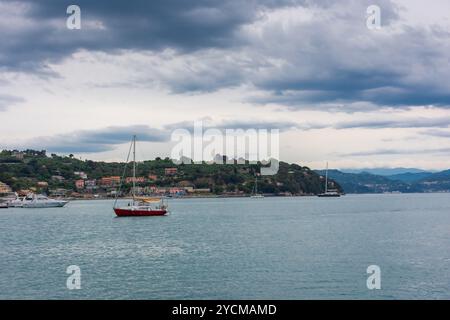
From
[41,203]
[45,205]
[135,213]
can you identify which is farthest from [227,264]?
[45,205]

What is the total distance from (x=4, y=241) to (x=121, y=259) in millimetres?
23447

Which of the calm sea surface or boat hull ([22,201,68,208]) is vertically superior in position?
the calm sea surface

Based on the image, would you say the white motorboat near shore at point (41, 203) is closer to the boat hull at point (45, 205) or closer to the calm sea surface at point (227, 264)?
the boat hull at point (45, 205)

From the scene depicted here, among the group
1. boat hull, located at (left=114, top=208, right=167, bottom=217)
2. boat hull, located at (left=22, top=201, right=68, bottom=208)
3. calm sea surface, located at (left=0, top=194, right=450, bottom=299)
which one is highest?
boat hull, located at (left=114, top=208, right=167, bottom=217)

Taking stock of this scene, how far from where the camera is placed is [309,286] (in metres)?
32.3

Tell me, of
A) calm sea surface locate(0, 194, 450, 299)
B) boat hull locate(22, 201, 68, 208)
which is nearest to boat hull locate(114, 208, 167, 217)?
calm sea surface locate(0, 194, 450, 299)

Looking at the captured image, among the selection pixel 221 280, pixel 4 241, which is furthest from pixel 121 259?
pixel 4 241

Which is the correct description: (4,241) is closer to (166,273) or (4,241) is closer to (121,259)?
(121,259)

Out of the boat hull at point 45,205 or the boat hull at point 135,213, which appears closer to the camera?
the boat hull at point 135,213

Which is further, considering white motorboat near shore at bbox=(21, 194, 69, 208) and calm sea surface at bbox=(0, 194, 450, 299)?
white motorboat near shore at bbox=(21, 194, 69, 208)

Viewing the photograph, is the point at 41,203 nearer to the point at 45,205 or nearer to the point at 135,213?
the point at 45,205

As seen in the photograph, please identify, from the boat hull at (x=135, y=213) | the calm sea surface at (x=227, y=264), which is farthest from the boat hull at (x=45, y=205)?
the calm sea surface at (x=227, y=264)

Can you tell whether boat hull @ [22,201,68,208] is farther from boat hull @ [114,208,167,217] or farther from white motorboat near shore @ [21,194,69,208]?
boat hull @ [114,208,167,217]

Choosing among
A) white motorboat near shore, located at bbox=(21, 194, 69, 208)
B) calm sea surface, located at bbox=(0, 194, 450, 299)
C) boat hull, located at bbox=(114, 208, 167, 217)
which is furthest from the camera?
white motorboat near shore, located at bbox=(21, 194, 69, 208)
